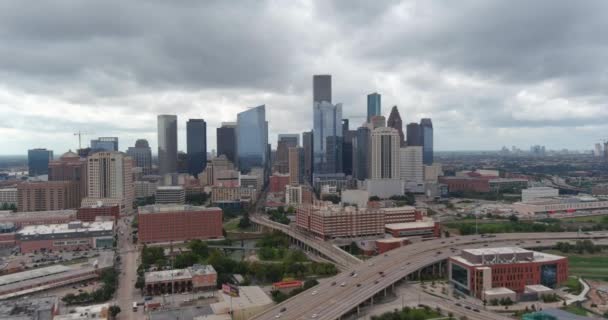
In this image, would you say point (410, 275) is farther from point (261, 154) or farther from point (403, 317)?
point (261, 154)

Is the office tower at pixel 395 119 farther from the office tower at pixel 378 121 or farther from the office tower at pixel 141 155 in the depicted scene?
the office tower at pixel 141 155

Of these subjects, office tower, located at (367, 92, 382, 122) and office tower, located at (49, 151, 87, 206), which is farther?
office tower, located at (367, 92, 382, 122)

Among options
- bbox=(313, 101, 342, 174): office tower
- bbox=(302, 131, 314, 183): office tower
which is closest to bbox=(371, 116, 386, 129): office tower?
bbox=(313, 101, 342, 174): office tower

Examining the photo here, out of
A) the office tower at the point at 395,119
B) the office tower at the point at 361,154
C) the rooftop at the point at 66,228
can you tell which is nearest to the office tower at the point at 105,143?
the office tower at the point at 361,154

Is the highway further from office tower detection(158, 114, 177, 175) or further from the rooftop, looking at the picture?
office tower detection(158, 114, 177, 175)

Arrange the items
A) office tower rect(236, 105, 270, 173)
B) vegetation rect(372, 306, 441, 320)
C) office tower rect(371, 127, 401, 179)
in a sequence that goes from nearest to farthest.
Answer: vegetation rect(372, 306, 441, 320) → office tower rect(371, 127, 401, 179) → office tower rect(236, 105, 270, 173)

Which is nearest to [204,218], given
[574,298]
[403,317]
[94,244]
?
[94,244]
